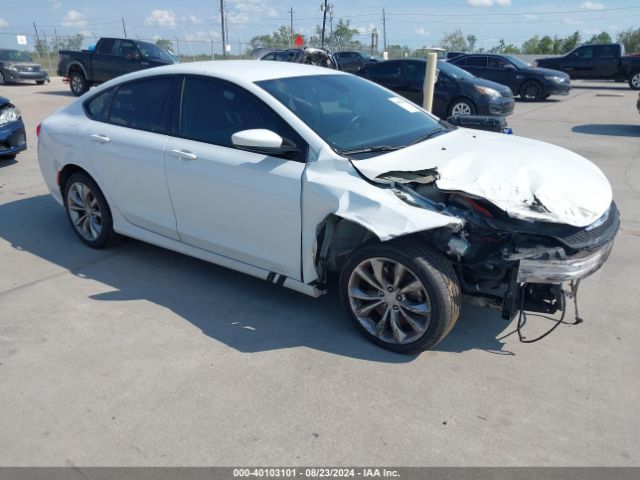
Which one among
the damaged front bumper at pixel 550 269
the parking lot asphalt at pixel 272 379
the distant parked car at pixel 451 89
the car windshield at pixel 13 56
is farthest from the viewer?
the car windshield at pixel 13 56

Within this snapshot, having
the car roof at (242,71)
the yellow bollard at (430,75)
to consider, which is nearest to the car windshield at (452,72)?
the yellow bollard at (430,75)

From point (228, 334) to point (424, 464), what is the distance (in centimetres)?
167

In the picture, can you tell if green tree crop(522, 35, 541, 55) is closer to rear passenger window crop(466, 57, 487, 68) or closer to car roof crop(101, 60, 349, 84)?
rear passenger window crop(466, 57, 487, 68)

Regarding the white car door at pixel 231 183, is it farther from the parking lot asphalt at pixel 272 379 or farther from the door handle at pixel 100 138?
the door handle at pixel 100 138

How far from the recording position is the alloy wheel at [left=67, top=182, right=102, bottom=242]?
528 cm

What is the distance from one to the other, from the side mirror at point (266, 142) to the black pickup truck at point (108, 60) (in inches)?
555

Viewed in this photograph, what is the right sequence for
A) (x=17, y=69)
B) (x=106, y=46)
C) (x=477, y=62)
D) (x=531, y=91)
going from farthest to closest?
(x=17, y=69)
(x=477, y=62)
(x=531, y=91)
(x=106, y=46)

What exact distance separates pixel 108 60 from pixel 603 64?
18781 millimetres

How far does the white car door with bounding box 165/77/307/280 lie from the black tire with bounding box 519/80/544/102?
16.7 m

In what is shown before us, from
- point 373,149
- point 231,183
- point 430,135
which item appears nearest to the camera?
point 373,149

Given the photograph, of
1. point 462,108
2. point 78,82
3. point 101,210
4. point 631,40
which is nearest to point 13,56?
point 78,82

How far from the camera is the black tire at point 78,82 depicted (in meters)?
18.3

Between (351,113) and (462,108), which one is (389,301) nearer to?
(351,113)

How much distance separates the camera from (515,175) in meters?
3.59
